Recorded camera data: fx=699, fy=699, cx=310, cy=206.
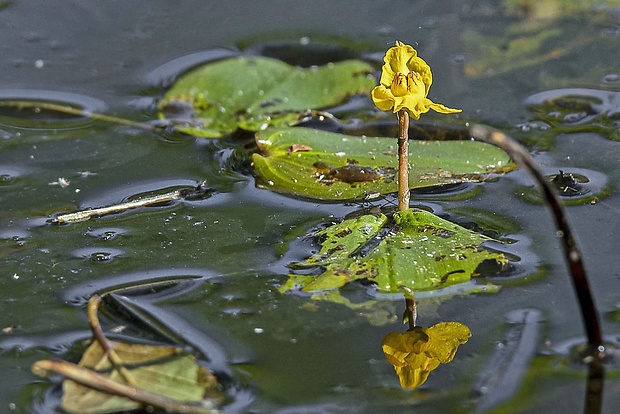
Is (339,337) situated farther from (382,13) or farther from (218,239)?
(382,13)

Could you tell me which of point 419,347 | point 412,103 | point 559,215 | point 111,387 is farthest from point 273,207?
point 559,215

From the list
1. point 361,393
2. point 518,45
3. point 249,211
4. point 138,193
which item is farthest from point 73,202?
point 518,45

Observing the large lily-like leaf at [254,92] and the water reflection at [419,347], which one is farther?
the large lily-like leaf at [254,92]

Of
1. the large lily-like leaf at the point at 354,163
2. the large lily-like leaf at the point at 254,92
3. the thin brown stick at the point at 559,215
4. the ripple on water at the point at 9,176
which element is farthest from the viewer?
the large lily-like leaf at the point at 254,92

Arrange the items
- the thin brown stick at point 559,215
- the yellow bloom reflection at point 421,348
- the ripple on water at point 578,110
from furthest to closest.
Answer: the ripple on water at point 578,110
the yellow bloom reflection at point 421,348
the thin brown stick at point 559,215

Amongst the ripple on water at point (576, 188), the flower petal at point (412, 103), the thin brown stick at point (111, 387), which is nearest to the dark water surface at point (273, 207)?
the ripple on water at point (576, 188)

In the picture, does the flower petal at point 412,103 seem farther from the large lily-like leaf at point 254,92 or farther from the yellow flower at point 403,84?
the large lily-like leaf at point 254,92

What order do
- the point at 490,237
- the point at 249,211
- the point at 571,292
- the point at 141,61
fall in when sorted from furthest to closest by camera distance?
the point at 141,61 < the point at 249,211 < the point at 490,237 < the point at 571,292

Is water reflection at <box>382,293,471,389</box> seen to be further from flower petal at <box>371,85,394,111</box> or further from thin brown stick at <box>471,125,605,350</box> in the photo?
flower petal at <box>371,85,394,111</box>

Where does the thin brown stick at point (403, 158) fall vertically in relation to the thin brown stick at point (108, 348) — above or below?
above
